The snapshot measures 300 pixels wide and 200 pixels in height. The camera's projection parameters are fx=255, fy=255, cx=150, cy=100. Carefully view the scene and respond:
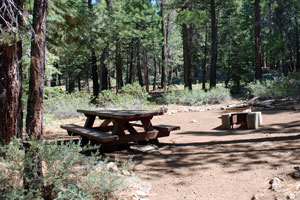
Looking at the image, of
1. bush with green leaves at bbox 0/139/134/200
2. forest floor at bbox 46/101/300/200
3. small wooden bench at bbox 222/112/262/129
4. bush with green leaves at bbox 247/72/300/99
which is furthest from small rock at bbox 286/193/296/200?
bush with green leaves at bbox 247/72/300/99

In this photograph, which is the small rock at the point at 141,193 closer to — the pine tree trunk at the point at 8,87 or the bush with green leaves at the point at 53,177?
the bush with green leaves at the point at 53,177

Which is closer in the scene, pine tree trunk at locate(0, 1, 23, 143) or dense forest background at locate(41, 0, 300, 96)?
pine tree trunk at locate(0, 1, 23, 143)

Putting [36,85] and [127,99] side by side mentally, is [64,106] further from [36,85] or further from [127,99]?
[36,85]

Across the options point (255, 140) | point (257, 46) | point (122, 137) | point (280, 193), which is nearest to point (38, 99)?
point (122, 137)

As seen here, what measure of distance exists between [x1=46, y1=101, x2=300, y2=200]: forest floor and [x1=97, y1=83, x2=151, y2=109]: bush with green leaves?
4327 mm

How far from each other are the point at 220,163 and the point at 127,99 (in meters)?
6.89

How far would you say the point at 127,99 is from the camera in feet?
34.8

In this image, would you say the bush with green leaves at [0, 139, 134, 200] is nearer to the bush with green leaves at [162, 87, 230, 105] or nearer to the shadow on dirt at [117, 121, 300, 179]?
the shadow on dirt at [117, 121, 300, 179]

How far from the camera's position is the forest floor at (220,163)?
3.32m

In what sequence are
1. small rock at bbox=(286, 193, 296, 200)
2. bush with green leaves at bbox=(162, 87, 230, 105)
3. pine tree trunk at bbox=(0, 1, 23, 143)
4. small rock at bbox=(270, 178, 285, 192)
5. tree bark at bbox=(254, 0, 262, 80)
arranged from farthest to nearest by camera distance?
tree bark at bbox=(254, 0, 262, 80) → bush with green leaves at bbox=(162, 87, 230, 105) → pine tree trunk at bbox=(0, 1, 23, 143) → small rock at bbox=(270, 178, 285, 192) → small rock at bbox=(286, 193, 296, 200)

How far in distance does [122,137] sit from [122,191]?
190 cm

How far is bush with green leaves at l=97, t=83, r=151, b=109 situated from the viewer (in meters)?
10.5

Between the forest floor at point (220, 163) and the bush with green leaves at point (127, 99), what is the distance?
4.33m

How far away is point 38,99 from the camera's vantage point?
Result: 9.21 ft
